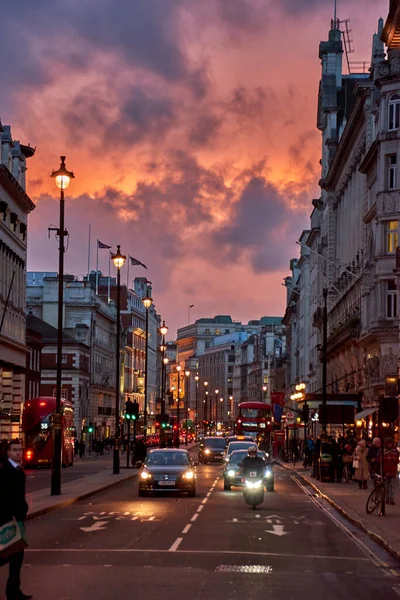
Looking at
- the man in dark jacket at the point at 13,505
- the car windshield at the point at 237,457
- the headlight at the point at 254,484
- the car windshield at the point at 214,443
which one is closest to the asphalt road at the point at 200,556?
the headlight at the point at 254,484

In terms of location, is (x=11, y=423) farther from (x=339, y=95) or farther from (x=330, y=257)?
(x=339, y=95)

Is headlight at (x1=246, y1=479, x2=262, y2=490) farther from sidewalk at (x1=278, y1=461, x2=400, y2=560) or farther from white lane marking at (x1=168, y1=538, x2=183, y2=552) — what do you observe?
white lane marking at (x1=168, y1=538, x2=183, y2=552)

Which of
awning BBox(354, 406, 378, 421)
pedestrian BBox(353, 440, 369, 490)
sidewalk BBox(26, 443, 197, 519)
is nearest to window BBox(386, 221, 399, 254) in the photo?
awning BBox(354, 406, 378, 421)

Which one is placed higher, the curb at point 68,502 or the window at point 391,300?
the window at point 391,300

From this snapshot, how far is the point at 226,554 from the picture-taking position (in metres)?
20.0

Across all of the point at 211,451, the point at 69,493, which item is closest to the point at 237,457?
the point at 69,493

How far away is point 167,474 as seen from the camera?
123 feet

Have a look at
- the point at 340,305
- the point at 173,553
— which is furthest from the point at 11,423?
the point at 173,553

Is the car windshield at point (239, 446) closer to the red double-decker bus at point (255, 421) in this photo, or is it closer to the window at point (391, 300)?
the window at point (391, 300)

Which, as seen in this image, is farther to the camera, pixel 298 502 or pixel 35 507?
pixel 298 502

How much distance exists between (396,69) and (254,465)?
28864mm

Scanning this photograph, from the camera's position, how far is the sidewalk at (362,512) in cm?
2258

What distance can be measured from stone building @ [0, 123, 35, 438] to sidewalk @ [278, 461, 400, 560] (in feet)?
99.0

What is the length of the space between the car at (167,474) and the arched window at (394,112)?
24891 millimetres
